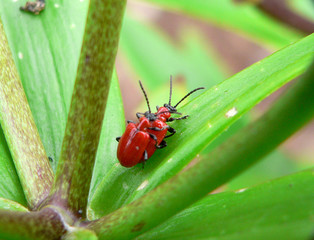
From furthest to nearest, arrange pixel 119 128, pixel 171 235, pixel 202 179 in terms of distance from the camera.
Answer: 1. pixel 119 128
2. pixel 171 235
3. pixel 202 179

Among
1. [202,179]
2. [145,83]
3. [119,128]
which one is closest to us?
[202,179]

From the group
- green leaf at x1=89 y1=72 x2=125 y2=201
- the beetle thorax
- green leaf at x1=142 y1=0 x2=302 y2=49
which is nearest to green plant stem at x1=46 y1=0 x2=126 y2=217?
green leaf at x1=89 y1=72 x2=125 y2=201

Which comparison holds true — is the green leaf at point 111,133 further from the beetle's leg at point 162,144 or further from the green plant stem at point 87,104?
the green plant stem at point 87,104

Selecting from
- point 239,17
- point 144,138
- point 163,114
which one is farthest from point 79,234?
point 239,17

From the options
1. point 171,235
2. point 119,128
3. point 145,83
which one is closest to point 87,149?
point 171,235

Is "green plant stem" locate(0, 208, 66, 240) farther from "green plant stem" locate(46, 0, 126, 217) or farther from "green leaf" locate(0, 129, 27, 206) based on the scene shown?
Answer: "green leaf" locate(0, 129, 27, 206)

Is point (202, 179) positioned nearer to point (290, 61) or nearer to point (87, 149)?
point (87, 149)
